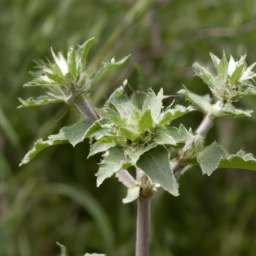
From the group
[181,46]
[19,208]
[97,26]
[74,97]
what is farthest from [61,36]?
[74,97]

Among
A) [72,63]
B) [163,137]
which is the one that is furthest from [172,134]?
[72,63]

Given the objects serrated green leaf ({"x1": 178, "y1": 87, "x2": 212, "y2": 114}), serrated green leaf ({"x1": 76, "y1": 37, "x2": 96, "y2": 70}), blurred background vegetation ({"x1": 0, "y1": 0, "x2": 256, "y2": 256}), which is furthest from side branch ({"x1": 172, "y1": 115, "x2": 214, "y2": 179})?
blurred background vegetation ({"x1": 0, "y1": 0, "x2": 256, "y2": 256})

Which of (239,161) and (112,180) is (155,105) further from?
(112,180)

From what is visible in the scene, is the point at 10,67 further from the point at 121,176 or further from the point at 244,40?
the point at 121,176

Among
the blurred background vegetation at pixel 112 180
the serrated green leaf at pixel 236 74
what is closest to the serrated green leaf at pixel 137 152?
the serrated green leaf at pixel 236 74

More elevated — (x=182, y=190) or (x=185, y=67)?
(x=185, y=67)

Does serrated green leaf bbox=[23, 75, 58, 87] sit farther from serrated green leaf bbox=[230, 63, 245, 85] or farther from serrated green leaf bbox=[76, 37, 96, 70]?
serrated green leaf bbox=[230, 63, 245, 85]
